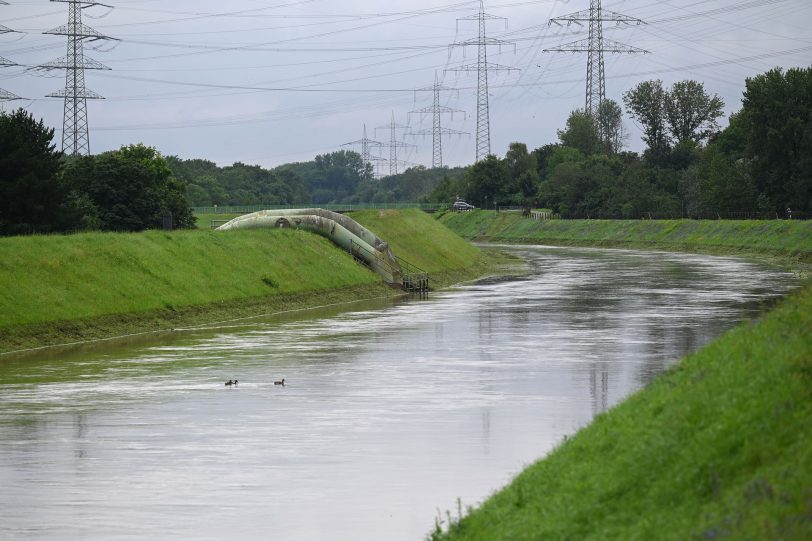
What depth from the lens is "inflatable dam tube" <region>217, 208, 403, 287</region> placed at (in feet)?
299

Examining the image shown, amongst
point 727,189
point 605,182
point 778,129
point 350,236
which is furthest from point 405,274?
point 605,182

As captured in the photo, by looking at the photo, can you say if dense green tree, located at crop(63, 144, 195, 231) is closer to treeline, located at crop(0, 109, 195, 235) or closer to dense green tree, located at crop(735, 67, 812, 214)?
treeline, located at crop(0, 109, 195, 235)

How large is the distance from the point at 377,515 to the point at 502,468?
449 cm

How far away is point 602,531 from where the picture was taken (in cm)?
1476

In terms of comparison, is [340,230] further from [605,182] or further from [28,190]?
[605,182]

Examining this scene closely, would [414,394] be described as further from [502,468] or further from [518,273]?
[518,273]

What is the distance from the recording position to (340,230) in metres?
95.5

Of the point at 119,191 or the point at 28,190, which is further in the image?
the point at 119,191

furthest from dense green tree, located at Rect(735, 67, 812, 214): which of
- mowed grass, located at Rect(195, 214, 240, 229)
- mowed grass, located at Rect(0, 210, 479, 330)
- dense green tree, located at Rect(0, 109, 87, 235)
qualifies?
dense green tree, located at Rect(0, 109, 87, 235)

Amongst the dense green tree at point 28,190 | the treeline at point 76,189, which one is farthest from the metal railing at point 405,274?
the dense green tree at point 28,190

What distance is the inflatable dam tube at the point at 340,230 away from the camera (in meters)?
91.0

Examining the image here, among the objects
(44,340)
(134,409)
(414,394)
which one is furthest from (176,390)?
(44,340)

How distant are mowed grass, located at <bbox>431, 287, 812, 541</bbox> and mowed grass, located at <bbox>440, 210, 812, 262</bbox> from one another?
98.6m

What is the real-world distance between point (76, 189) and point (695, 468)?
8404 cm
